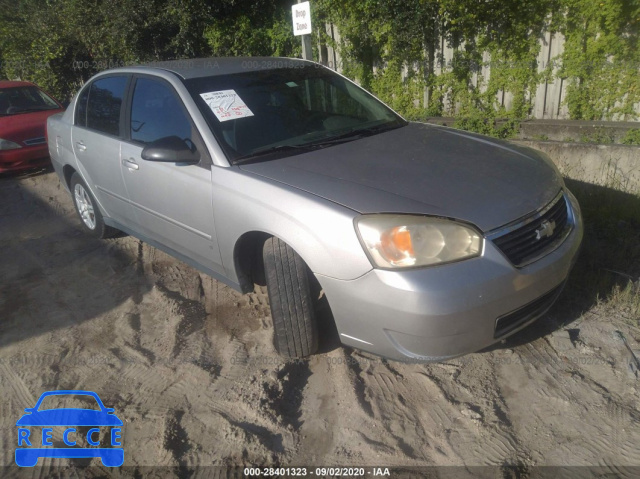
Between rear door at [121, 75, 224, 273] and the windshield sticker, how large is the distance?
0.57ft

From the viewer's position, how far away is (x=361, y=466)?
7.59 feet

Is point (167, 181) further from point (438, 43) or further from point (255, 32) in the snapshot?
point (255, 32)

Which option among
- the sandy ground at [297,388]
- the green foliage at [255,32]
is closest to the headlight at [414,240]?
the sandy ground at [297,388]

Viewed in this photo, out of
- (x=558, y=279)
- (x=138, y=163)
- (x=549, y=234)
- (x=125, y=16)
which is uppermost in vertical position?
(x=125, y=16)

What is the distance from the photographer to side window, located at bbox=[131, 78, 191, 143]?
338 centimetres

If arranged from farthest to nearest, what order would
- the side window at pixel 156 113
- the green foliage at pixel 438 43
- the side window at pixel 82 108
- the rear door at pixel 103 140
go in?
1. the green foliage at pixel 438 43
2. the side window at pixel 82 108
3. the rear door at pixel 103 140
4. the side window at pixel 156 113

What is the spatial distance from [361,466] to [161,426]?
1.06m

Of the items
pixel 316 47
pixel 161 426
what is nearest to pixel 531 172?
pixel 161 426

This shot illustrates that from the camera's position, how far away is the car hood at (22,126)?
7.57m

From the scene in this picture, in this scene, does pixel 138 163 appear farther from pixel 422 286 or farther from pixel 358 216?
pixel 422 286

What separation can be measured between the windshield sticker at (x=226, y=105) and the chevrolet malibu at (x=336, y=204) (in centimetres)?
1

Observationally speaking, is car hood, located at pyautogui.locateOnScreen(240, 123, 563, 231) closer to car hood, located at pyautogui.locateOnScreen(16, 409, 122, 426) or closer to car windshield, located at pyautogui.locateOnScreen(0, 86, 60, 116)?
car hood, located at pyautogui.locateOnScreen(16, 409, 122, 426)

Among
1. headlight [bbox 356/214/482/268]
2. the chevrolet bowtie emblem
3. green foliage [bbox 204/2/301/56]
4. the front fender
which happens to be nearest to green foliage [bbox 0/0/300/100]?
green foliage [bbox 204/2/301/56]

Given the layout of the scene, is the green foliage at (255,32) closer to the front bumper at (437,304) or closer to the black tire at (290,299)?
the black tire at (290,299)
